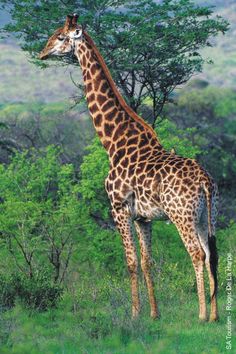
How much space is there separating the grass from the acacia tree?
9828 millimetres

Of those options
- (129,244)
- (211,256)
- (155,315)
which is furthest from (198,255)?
(129,244)

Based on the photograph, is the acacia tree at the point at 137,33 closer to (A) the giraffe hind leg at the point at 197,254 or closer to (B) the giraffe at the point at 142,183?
(B) the giraffe at the point at 142,183

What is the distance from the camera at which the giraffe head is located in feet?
40.8

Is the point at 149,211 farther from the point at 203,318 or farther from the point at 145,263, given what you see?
the point at 203,318

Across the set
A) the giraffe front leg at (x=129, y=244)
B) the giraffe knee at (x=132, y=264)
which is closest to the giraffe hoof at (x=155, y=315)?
the giraffe front leg at (x=129, y=244)

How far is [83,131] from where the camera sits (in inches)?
1740

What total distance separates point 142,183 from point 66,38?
2377 millimetres

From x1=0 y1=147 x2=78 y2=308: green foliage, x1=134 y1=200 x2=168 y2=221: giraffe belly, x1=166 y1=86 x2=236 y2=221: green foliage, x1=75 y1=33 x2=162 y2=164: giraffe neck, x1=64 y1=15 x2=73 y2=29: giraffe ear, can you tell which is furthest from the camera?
x1=166 y1=86 x2=236 y2=221: green foliage

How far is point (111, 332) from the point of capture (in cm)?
987

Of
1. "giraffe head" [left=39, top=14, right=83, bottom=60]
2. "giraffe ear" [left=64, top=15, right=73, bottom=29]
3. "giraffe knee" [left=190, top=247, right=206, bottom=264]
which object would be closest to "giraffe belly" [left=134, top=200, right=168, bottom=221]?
"giraffe knee" [left=190, top=247, right=206, bottom=264]

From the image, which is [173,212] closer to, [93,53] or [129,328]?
[129,328]

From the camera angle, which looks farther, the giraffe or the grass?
the giraffe

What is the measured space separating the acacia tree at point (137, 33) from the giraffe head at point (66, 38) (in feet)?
26.7

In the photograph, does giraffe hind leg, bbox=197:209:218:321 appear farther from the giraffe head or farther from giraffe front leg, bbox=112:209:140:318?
the giraffe head
